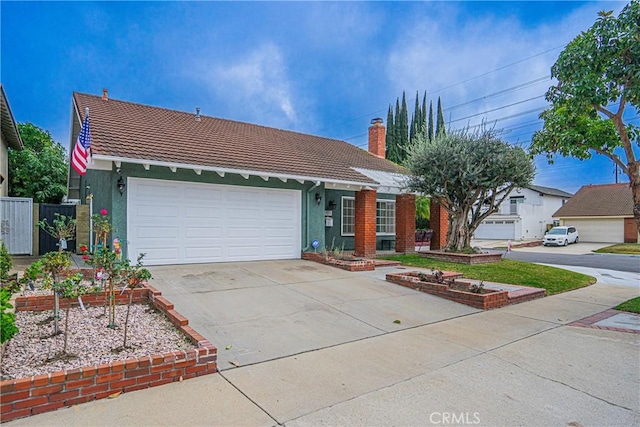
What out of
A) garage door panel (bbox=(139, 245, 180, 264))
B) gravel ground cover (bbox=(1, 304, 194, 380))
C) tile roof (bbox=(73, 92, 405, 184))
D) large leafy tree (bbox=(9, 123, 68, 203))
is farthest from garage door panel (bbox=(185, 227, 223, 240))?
large leafy tree (bbox=(9, 123, 68, 203))

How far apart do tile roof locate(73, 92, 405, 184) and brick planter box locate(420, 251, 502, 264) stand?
3737 millimetres

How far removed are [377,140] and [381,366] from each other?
17546mm

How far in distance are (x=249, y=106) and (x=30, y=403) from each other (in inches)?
999

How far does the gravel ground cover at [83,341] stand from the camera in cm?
355

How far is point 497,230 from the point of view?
37.3m

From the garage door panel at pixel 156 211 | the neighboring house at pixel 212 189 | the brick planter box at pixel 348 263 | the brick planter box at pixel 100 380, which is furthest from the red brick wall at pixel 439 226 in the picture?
the brick planter box at pixel 100 380

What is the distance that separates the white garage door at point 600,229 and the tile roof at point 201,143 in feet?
101

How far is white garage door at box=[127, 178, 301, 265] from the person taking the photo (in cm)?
927

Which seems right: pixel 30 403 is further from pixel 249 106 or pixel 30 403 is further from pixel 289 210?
pixel 249 106

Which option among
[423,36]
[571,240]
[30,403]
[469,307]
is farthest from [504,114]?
[30,403]

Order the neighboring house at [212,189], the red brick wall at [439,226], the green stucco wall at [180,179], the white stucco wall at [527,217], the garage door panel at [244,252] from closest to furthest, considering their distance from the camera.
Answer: the green stucco wall at [180,179] → the neighboring house at [212,189] → the garage door panel at [244,252] → the red brick wall at [439,226] → the white stucco wall at [527,217]

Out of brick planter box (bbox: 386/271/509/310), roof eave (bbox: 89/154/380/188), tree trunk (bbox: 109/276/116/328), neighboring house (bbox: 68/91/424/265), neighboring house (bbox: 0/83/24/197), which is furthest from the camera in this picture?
neighboring house (bbox: 0/83/24/197)

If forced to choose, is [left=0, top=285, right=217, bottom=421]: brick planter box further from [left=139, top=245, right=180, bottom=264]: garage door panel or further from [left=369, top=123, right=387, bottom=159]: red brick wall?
[left=369, top=123, right=387, bottom=159]: red brick wall

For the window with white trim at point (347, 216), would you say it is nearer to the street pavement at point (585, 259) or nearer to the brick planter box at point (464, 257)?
the brick planter box at point (464, 257)
